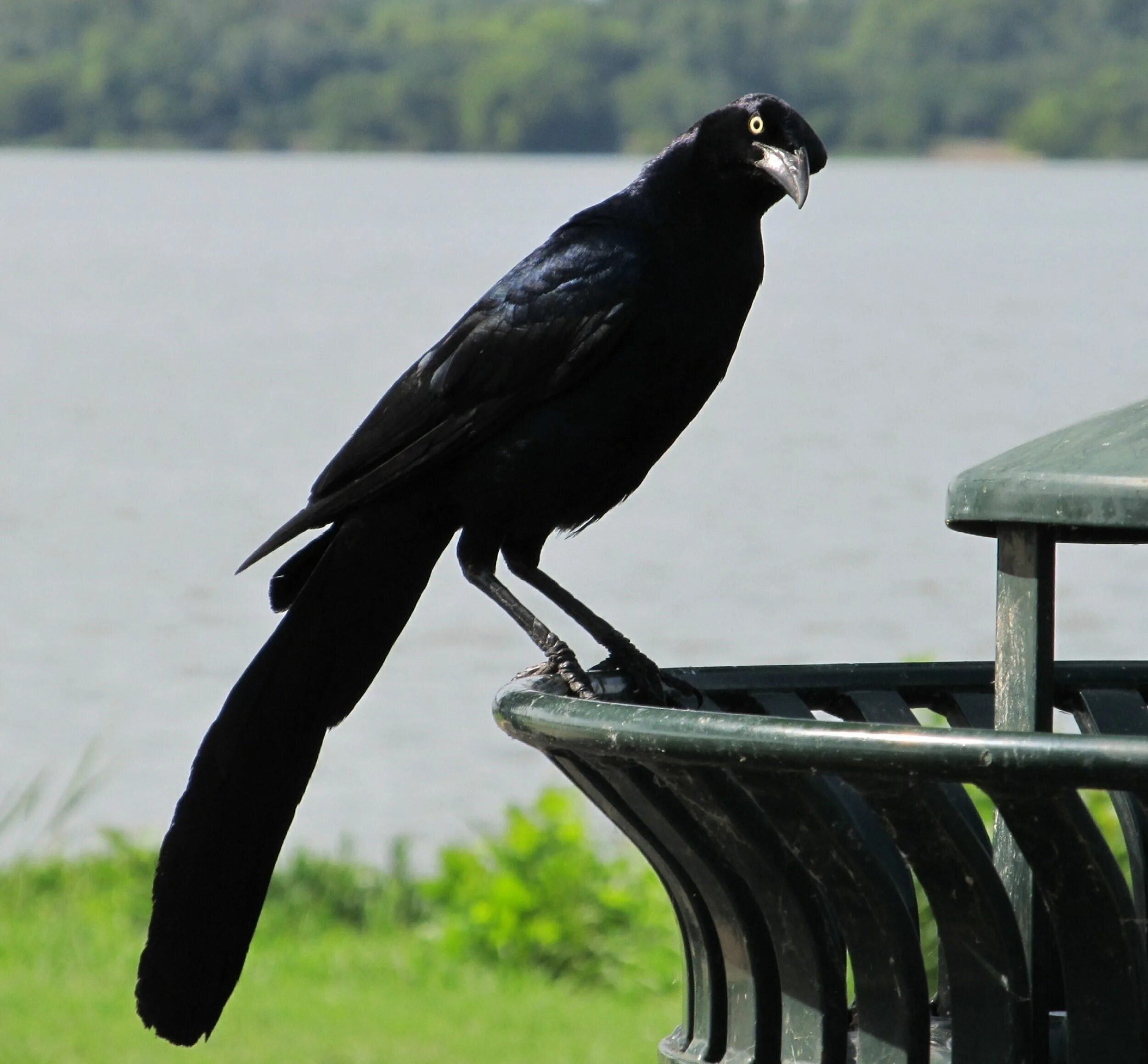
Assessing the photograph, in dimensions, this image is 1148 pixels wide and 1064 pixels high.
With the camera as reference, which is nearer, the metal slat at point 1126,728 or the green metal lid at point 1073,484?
the green metal lid at point 1073,484

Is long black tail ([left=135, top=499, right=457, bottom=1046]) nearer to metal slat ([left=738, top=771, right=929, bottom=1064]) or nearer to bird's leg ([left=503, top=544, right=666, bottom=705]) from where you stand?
bird's leg ([left=503, top=544, right=666, bottom=705])

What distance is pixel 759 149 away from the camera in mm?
3148

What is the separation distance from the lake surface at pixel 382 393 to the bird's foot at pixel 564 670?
1.11 meters

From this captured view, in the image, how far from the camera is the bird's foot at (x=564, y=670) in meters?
2.87

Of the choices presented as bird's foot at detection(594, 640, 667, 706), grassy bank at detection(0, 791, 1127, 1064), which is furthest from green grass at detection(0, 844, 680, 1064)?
bird's foot at detection(594, 640, 667, 706)

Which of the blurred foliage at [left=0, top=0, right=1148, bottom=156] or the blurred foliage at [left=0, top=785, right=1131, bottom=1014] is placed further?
the blurred foliage at [left=0, top=0, right=1148, bottom=156]

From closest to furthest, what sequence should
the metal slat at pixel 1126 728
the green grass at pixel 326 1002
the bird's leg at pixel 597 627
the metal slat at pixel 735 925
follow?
1. the metal slat at pixel 735 925
2. the metal slat at pixel 1126 728
3. the bird's leg at pixel 597 627
4. the green grass at pixel 326 1002

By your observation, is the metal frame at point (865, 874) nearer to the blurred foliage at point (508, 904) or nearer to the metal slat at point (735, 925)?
the metal slat at point (735, 925)

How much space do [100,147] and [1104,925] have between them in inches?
997

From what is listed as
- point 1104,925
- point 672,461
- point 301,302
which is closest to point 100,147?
point 301,302

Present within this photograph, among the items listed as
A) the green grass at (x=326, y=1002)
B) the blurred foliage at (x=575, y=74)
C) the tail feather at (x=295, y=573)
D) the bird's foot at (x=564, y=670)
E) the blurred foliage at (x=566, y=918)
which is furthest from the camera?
the blurred foliage at (x=575, y=74)

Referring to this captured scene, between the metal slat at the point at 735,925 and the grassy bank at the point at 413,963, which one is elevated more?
the metal slat at the point at 735,925

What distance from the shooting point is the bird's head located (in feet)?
10.2

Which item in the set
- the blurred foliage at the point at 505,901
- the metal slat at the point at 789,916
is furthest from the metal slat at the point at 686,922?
the blurred foliage at the point at 505,901
